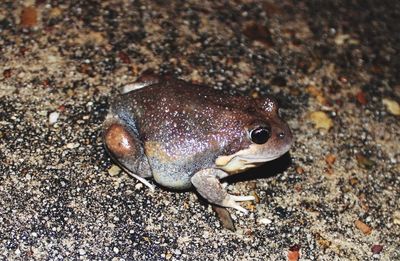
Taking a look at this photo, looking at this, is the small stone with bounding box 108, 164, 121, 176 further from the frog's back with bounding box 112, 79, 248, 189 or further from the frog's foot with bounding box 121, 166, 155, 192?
the frog's back with bounding box 112, 79, 248, 189

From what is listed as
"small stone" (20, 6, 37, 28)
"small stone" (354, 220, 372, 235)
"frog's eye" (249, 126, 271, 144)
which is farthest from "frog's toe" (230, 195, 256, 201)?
"small stone" (20, 6, 37, 28)

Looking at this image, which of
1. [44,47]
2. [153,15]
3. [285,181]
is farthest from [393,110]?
[44,47]

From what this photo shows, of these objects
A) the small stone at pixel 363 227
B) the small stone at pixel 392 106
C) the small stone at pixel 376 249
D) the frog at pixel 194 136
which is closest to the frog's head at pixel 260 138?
the frog at pixel 194 136

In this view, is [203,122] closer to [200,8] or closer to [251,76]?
[251,76]

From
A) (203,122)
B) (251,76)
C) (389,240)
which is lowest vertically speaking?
(389,240)

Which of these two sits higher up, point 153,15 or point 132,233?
point 153,15
